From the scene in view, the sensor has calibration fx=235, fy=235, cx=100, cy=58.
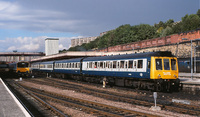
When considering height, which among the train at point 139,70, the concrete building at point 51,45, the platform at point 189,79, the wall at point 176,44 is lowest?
the platform at point 189,79

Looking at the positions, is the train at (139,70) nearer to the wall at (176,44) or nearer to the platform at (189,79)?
the platform at (189,79)

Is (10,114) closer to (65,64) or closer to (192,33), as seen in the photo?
(65,64)

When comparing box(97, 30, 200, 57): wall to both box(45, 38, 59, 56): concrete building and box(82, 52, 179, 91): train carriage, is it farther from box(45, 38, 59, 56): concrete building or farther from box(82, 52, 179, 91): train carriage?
box(45, 38, 59, 56): concrete building

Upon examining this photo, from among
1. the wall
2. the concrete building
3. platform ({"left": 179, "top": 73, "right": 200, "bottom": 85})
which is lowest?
platform ({"left": 179, "top": 73, "right": 200, "bottom": 85})

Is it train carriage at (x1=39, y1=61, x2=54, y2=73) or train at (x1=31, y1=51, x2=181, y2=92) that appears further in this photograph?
train carriage at (x1=39, y1=61, x2=54, y2=73)

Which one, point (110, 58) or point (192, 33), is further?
point (192, 33)

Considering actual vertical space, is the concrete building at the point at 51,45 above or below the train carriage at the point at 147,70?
above

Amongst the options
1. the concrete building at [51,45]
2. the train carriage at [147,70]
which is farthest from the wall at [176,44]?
the concrete building at [51,45]

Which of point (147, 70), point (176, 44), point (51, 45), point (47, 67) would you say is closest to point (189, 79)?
point (147, 70)

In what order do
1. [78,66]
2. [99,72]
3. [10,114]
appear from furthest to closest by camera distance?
[78,66]
[99,72]
[10,114]

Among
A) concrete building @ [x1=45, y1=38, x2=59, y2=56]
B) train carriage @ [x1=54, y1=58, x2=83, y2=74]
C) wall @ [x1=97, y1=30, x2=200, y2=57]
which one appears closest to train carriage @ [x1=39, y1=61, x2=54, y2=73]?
train carriage @ [x1=54, y1=58, x2=83, y2=74]

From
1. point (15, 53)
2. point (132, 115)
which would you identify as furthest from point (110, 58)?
point (15, 53)

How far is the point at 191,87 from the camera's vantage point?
70.5 feet

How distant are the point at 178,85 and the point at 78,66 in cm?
1621
